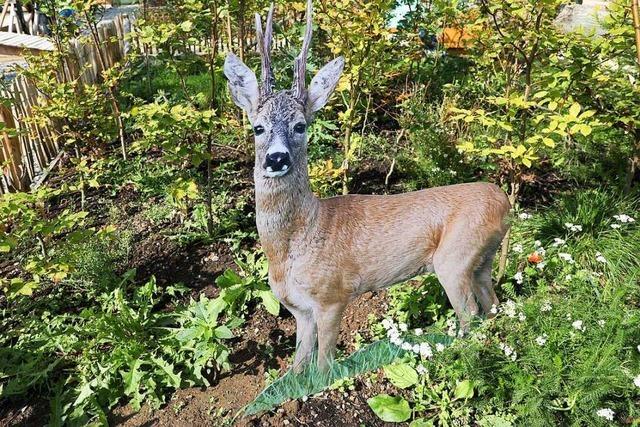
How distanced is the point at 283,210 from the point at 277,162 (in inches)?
13.6

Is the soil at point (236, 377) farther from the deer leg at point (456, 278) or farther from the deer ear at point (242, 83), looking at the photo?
the deer ear at point (242, 83)

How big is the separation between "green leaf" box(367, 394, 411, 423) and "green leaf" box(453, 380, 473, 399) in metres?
0.30

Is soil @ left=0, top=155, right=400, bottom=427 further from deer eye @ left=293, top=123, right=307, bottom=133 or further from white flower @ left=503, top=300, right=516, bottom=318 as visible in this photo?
deer eye @ left=293, top=123, right=307, bottom=133

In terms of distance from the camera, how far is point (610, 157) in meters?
5.40

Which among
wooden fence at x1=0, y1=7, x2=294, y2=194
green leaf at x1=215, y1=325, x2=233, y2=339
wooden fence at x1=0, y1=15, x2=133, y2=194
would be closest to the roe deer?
green leaf at x1=215, y1=325, x2=233, y2=339

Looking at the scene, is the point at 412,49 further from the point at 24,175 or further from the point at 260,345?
the point at 24,175

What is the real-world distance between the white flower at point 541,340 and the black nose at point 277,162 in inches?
62.1

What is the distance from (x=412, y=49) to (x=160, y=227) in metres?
3.00

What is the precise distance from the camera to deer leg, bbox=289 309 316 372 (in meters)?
3.09

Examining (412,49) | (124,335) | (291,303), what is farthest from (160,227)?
(412,49)

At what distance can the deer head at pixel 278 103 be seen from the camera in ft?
7.93

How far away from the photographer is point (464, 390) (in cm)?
304

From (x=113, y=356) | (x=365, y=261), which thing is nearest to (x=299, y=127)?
(x=365, y=261)

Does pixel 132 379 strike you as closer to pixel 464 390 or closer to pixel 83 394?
pixel 83 394
